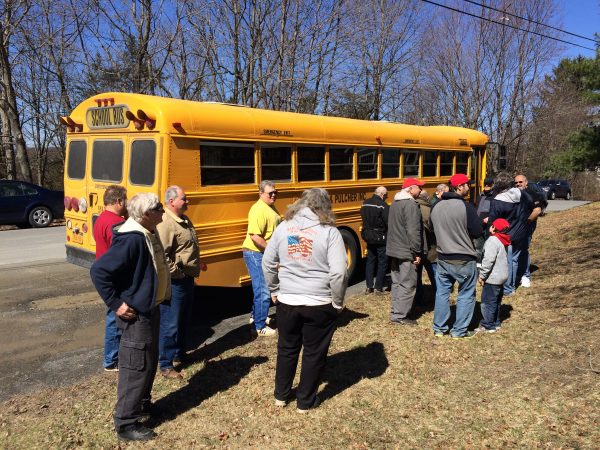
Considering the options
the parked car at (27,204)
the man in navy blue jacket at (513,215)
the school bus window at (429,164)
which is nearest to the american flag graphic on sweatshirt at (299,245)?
the man in navy blue jacket at (513,215)

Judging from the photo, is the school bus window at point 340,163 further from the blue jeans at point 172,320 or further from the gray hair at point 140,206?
the gray hair at point 140,206

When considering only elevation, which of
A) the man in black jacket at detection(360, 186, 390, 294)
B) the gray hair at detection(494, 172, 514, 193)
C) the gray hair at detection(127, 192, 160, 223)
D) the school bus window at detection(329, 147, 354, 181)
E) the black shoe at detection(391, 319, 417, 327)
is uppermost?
the school bus window at detection(329, 147, 354, 181)

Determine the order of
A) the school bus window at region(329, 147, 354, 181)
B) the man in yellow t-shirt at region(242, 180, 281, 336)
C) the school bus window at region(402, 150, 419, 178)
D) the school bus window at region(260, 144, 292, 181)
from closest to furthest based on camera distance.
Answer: the man in yellow t-shirt at region(242, 180, 281, 336)
the school bus window at region(260, 144, 292, 181)
the school bus window at region(329, 147, 354, 181)
the school bus window at region(402, 150, 419, 178)

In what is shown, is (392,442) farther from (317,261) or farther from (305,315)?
(317,261)

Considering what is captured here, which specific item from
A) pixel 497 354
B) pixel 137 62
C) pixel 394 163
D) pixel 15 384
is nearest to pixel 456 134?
pixel 394 163

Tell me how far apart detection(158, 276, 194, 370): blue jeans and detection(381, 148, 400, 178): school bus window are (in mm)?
4927

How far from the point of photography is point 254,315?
5.66 meters

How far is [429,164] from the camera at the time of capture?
31.7 ft

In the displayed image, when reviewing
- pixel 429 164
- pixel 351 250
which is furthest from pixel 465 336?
pixel 429 164

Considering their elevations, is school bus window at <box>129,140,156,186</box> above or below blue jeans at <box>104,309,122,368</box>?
above

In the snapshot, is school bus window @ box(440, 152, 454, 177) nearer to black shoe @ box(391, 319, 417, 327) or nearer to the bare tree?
black shoe @ box(391, 319, 417, 327)

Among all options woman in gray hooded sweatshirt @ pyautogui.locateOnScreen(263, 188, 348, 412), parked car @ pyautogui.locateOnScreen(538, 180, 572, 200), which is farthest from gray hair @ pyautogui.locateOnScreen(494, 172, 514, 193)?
parked car @ pyautogui.locateOnScreen(538, 180, 572, 200)

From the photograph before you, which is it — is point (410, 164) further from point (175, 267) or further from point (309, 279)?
point (309, 279)

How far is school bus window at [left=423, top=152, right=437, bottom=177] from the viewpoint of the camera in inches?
376
